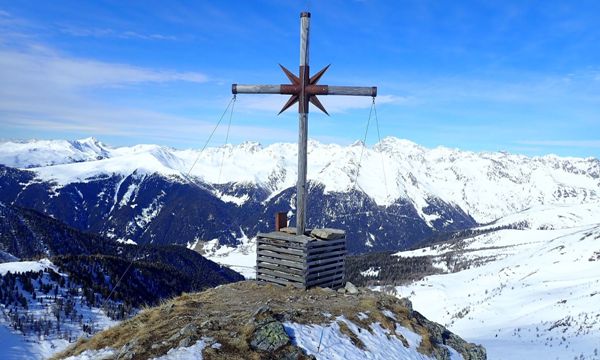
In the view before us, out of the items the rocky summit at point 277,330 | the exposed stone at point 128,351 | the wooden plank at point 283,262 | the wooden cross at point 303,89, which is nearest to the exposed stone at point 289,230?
the wooden plank at point 283,262

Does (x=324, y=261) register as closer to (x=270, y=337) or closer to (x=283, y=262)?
(x=283, y=262)

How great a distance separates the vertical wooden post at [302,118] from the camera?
61.0ft

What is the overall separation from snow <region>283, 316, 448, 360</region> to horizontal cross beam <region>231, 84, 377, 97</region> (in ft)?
30.0

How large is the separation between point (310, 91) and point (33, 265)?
130 meters

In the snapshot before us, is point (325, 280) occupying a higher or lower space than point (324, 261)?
lower

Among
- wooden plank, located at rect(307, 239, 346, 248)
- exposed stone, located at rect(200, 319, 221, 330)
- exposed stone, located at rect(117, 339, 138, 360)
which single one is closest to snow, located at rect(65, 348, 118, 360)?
exposed stone, located at rect(117, 339, 138, 360)

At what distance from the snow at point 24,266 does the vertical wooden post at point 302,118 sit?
119 meters

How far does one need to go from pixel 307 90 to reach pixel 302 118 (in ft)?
4.01

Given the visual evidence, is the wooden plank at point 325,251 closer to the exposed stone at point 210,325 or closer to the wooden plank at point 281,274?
the wooden plank at point 281,274

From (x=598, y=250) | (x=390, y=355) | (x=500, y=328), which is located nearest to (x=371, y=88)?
(x=390, y=355)

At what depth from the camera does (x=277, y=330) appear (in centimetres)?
1292

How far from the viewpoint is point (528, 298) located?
185 feet

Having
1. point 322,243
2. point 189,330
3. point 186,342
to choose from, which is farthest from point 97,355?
point 322,243

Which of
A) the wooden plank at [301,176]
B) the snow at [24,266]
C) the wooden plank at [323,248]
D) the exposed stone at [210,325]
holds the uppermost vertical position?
the wooden plank at [301,176]
